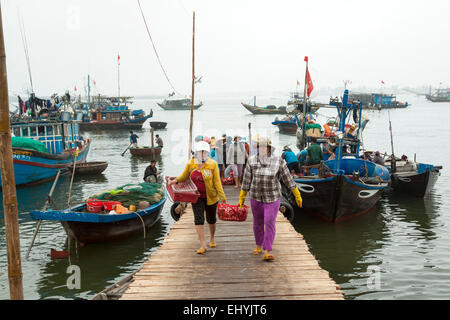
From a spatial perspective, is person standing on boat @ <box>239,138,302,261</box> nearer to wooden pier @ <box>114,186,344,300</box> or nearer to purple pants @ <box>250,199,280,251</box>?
purple pants @ <box>250,199,280,251</box>

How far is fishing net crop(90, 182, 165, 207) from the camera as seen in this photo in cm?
1194

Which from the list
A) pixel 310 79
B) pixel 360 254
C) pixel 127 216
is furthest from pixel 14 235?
pixel 310 79

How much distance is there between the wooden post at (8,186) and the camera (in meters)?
→ 4.20

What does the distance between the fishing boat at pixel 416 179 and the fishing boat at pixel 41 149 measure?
14.6 m

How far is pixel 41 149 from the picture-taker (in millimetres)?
20422

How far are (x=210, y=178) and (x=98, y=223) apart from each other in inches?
223

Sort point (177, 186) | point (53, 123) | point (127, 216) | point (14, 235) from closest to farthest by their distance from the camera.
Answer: point (14, 235) → point (177, 186) → point (127, 216) → point (53, 123)

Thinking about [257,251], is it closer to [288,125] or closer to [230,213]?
[230,213]

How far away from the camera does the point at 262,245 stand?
21.9ft

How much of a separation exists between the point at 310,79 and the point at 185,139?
101 ft

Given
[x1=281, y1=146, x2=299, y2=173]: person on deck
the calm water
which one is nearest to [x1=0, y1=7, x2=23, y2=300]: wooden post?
the calm water

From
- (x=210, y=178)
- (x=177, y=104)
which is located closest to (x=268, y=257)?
(x=210, y=178)

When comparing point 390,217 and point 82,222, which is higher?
point 82,222
